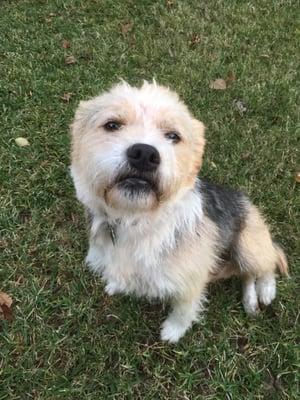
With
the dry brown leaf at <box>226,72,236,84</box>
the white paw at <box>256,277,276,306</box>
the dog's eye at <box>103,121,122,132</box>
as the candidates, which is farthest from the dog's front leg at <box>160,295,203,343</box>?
the dry brown leaf at <box>226,72,236,84</box>

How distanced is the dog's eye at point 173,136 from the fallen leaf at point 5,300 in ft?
6.44

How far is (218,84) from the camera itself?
18.4 ft

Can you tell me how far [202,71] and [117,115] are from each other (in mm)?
3236

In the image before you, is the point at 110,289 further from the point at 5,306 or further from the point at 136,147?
the point at 136,147

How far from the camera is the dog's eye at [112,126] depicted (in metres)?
2.79

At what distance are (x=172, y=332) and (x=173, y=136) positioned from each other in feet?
5.17

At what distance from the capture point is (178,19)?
6422mm

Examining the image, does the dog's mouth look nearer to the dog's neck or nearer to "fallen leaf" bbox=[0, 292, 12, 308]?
the dog's neck

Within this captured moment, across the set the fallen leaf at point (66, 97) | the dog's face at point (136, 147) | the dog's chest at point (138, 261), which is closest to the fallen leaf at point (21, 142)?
the fallen leaf at point (66, 97)

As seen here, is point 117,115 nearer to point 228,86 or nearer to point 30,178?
point 30,178

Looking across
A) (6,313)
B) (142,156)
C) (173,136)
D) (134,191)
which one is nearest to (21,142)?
(6,313)

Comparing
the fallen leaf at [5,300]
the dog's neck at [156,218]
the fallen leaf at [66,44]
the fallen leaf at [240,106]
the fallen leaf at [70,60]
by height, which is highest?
the dog's neck at [156,218]

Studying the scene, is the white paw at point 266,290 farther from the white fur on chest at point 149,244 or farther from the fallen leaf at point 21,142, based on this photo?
the fallen leaf at point 21,142

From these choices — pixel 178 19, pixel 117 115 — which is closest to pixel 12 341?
pixel 117 115
